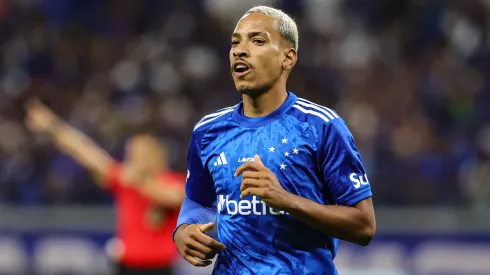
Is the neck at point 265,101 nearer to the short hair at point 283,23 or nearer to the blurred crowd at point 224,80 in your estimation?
the short hair at point 283,23

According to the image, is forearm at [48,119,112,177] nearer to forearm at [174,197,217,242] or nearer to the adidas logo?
forearm at [174,197,217,242]

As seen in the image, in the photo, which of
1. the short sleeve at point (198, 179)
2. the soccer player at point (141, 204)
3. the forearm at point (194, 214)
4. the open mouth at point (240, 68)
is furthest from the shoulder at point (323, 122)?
the soccer player at point (141, 204)

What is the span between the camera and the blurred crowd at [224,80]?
1084cm

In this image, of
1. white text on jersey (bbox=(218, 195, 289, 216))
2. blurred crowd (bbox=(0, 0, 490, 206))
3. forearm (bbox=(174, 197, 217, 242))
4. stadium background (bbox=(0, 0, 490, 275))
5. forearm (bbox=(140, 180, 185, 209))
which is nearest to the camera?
white text on jersey (bbox=(218, 195, 289, 216))

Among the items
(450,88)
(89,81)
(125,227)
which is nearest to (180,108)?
(89,81)

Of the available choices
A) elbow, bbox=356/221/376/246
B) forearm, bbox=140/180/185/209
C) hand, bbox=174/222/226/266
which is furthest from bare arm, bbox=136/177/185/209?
elbow, bbox=356/221/376/246

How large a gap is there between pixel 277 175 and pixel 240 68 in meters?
0.46

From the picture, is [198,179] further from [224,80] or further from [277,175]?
[224,80]

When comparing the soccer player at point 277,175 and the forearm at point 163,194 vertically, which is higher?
the forearm at point 163,194

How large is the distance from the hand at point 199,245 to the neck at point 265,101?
0.52 metres

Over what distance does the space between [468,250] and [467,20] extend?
4.36 metres

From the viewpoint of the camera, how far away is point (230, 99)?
40.1 feet

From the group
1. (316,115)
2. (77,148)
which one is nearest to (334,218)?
(316,115)

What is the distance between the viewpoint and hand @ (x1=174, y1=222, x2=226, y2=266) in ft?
12.0
